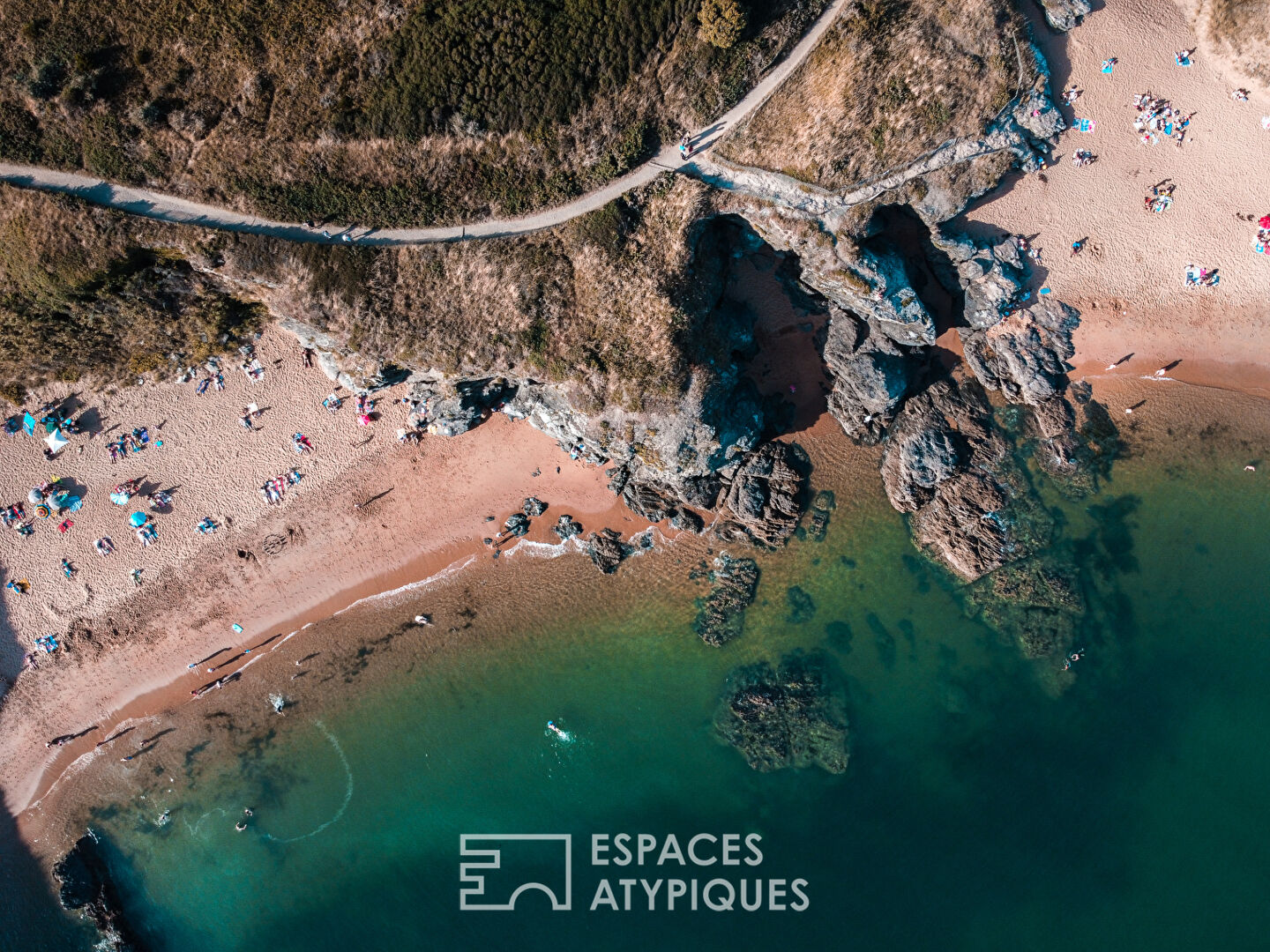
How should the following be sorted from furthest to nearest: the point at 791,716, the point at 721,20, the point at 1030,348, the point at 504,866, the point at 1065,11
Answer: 1. the point at 504,866
2. the point at 791,716
3. the point at 1030,348
4. the point at 1065,11
5. the point at 721,20

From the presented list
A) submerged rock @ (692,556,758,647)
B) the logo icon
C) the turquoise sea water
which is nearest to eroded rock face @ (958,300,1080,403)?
the turquoise sea water

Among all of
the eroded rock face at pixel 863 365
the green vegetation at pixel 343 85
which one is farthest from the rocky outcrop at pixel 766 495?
the green vegetation at pixel 343 85

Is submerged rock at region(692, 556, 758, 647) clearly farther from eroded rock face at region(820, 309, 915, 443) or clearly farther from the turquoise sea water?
eroded rock face at region(820, 309, 915, 443)

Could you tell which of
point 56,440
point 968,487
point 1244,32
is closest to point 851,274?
point 968,487

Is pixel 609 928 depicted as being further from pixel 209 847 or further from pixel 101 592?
pixel 101 592

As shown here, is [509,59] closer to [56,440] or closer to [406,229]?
[406,229]
